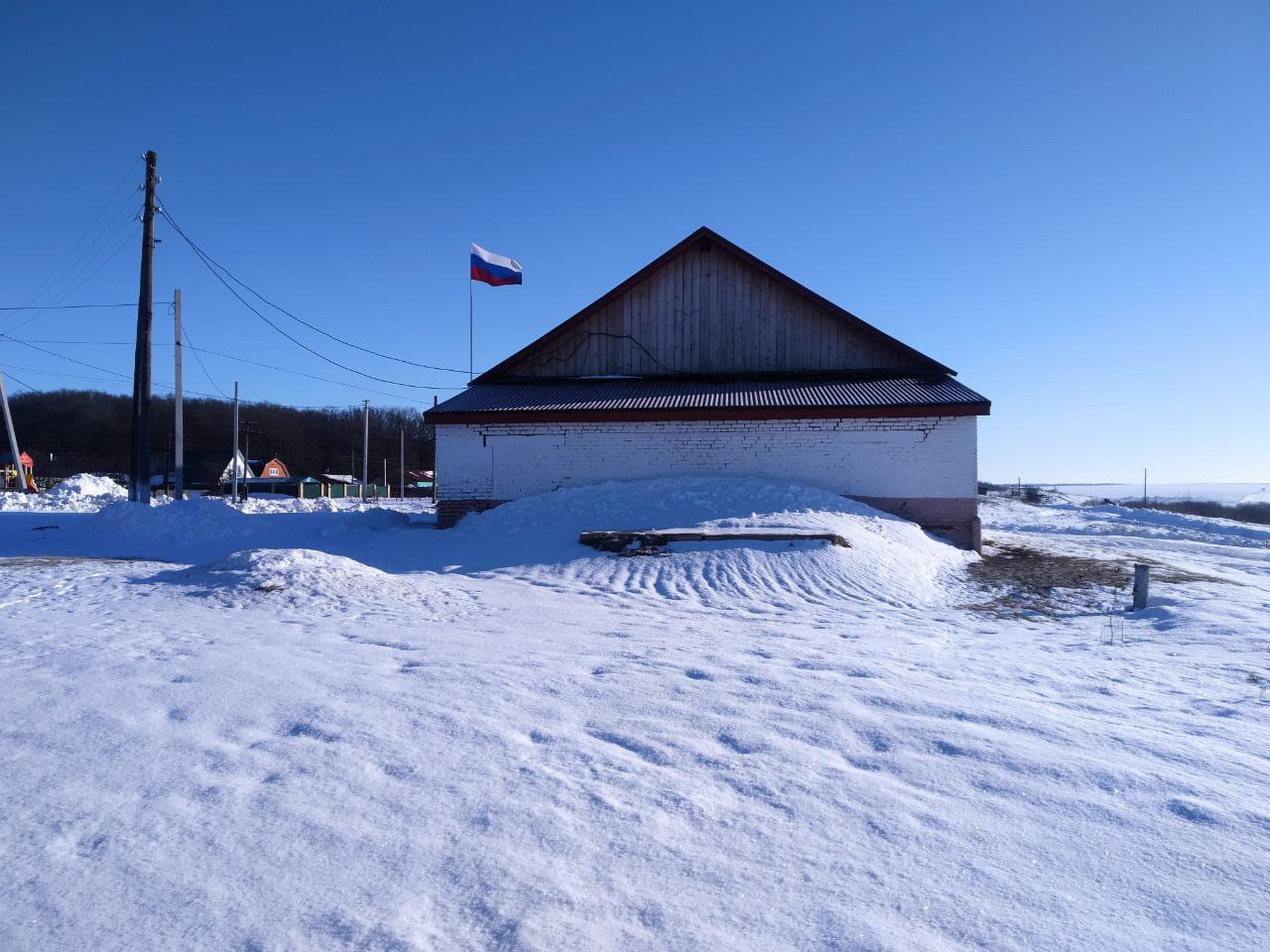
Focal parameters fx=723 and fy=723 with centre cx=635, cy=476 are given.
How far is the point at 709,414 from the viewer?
15.0 metres

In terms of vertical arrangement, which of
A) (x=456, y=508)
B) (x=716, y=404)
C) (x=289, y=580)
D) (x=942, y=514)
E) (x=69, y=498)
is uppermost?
(x=716, y=404)

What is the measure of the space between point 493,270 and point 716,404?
7.86 meters

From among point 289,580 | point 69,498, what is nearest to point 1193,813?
point 289,580

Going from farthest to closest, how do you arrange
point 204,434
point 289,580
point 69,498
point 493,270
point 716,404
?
point 204,434
point 69,498
point 493,270
point 716,404
point 289,580

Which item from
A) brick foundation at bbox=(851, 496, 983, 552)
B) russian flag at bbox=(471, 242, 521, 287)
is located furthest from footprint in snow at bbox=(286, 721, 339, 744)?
russian flag at bbox=(471, 242, 521, 287)

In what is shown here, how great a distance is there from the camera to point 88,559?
11.3 m

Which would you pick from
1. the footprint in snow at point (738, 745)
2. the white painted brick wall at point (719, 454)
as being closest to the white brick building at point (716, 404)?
the white painted brick wall at point (719, 454)

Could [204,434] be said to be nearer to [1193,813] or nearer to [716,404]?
[716,404]

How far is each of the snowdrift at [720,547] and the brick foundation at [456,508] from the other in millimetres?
960

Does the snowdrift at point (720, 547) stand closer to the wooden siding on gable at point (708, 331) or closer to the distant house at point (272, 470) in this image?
the wooden siding on gable at point (708, 331)

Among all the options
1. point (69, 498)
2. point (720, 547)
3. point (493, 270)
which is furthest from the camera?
point (69, 498)

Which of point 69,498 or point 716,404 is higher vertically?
point 716,404

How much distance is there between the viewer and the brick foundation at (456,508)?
51.5ft

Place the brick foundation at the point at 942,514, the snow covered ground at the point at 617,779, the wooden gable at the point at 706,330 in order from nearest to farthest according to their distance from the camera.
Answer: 1. the snow covered ground at the point at 617,779
2. the brick foundation at the point at 942,514
3. the wooden gable at the point at 706,330
